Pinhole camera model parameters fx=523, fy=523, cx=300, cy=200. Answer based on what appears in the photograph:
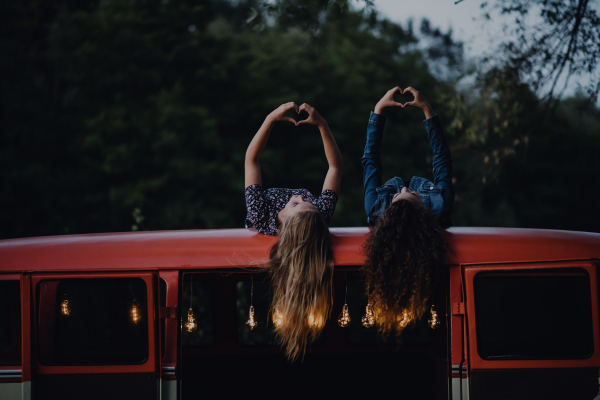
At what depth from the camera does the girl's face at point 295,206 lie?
11.3ft

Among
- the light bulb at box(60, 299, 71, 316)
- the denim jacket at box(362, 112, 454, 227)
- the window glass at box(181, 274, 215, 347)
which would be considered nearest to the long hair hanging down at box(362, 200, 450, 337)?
the denim jacket at box(362, 112, 454, 227)

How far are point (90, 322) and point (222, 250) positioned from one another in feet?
4.81

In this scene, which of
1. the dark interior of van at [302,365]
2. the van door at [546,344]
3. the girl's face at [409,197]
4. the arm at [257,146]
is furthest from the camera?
the dark interior of van at [302,365]

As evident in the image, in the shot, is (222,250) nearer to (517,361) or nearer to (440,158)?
(440,158)

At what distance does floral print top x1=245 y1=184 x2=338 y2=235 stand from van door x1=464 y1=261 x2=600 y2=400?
1.13 metres

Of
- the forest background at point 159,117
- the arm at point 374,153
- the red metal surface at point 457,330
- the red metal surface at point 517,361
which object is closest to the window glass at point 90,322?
the arm at point 374,153

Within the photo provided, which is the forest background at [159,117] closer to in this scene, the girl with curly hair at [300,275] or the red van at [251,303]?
the red van at [251,303]

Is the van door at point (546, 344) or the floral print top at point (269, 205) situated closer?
the van door at point (546, 344)

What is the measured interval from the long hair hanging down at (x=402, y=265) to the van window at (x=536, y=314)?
32 centimetres

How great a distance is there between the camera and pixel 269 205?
3.84 metres

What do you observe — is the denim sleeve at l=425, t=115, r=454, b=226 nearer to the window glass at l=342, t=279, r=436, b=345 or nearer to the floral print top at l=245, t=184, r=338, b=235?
the floral print top at l=245, t=184, r=338, b=235

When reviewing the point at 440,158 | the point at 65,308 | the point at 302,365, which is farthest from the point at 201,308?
the point at 440,158

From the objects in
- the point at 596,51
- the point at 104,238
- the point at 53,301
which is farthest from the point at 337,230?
the point at 596,51

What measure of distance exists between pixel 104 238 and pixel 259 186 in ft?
3.77
